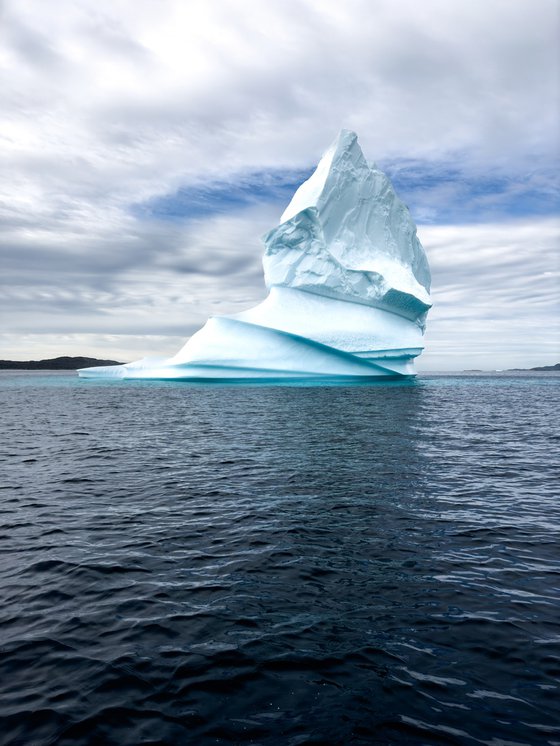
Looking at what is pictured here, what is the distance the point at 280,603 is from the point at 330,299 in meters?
39.5

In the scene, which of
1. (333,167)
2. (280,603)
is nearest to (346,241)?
(333,167)

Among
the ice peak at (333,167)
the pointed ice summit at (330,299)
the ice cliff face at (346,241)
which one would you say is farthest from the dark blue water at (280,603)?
the ice peak at (333,167)

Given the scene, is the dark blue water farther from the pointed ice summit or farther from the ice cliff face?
the ice cliff face

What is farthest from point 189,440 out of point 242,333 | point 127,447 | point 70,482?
point 242,333

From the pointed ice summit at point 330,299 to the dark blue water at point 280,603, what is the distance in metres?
28.7

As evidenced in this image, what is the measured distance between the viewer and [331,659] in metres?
4.62

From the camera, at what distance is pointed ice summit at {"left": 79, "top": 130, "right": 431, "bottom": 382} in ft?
135

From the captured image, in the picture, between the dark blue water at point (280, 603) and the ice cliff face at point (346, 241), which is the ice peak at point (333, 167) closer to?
the ice cliff face at point (346, 241)

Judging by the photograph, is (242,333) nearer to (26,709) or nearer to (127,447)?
(127,447)

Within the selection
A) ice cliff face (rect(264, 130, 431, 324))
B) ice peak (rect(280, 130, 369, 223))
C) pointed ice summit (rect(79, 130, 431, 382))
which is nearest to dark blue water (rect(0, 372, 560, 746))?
pointed ice summit (rect(79, 130, 431, 382))

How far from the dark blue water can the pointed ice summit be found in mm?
28743

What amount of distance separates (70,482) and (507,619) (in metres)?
9.12

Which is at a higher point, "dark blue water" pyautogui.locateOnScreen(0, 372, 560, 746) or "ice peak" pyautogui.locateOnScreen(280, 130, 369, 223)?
"ice peak" pyautogui.locateOnScreen(280, 130, 369, 223)

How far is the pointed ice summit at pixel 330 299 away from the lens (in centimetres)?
4119
